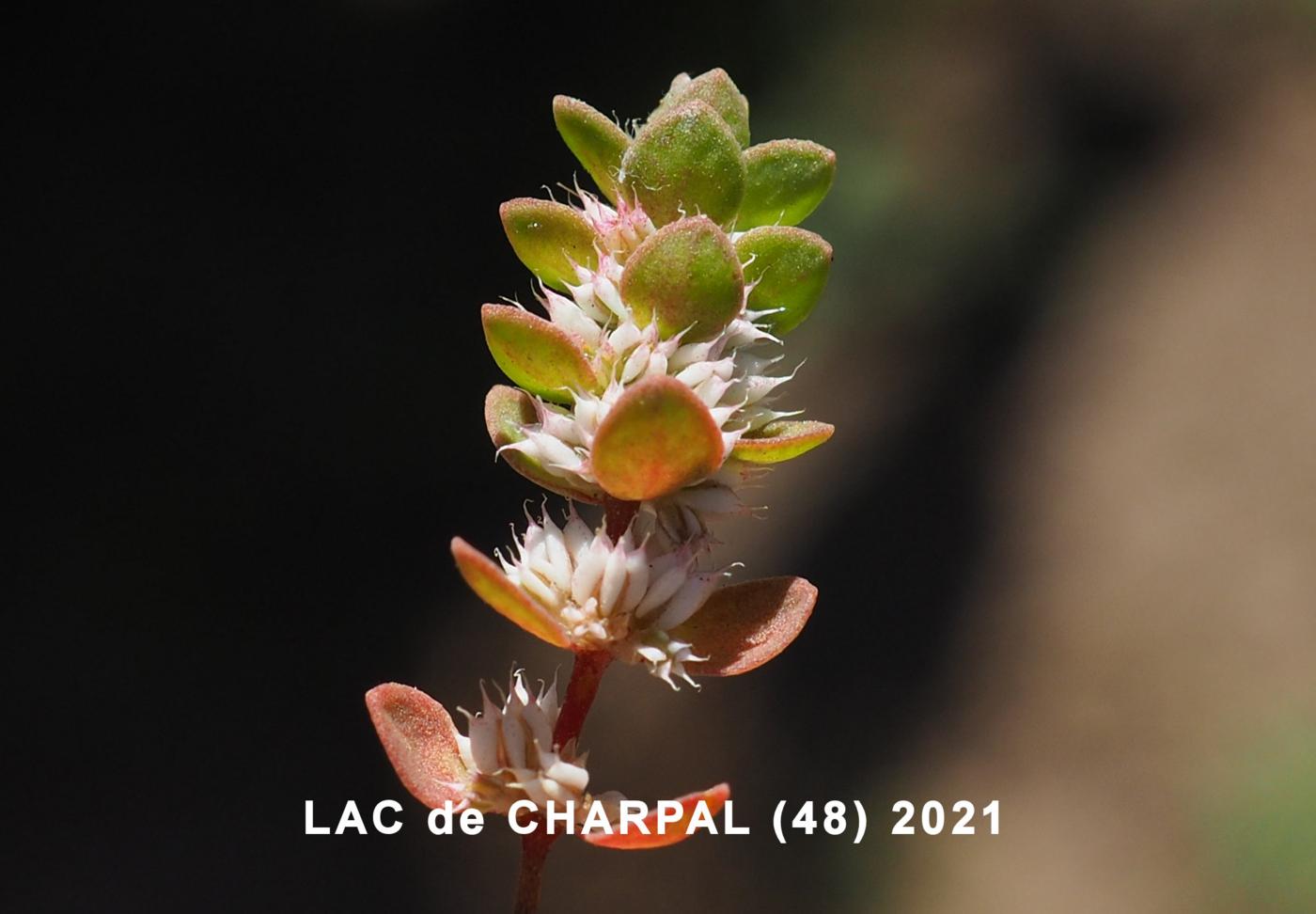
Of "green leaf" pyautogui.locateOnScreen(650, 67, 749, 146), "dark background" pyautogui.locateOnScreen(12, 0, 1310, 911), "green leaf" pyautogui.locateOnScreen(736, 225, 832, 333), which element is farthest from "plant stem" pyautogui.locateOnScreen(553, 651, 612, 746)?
"dark background" pyautogui.locateOnScreen(12, 0, 1310, 911)

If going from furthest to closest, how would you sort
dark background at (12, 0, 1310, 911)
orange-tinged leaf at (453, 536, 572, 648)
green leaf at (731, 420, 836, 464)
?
dark background at (12, 0, 1310, 911) → green leaf at (731, 420, 836, 464) → orange-tinged leaf at (453, 536, 572, 648)

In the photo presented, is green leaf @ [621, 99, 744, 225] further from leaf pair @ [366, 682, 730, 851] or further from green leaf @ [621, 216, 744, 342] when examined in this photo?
leaf pair @ [366, 682, 730, 851]

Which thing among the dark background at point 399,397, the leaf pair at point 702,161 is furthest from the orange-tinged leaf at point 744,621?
the dark background at point 399,397

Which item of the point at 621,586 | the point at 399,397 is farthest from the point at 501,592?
the point at 399,397

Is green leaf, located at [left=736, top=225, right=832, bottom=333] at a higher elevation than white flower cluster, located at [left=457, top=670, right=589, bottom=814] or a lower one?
higher

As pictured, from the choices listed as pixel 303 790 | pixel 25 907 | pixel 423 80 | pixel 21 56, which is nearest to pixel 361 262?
pixel 423 80

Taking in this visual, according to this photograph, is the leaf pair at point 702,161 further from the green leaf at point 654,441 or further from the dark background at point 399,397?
the dark background at point 399,397

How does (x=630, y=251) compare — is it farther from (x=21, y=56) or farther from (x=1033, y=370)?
(x=21, y=56)
